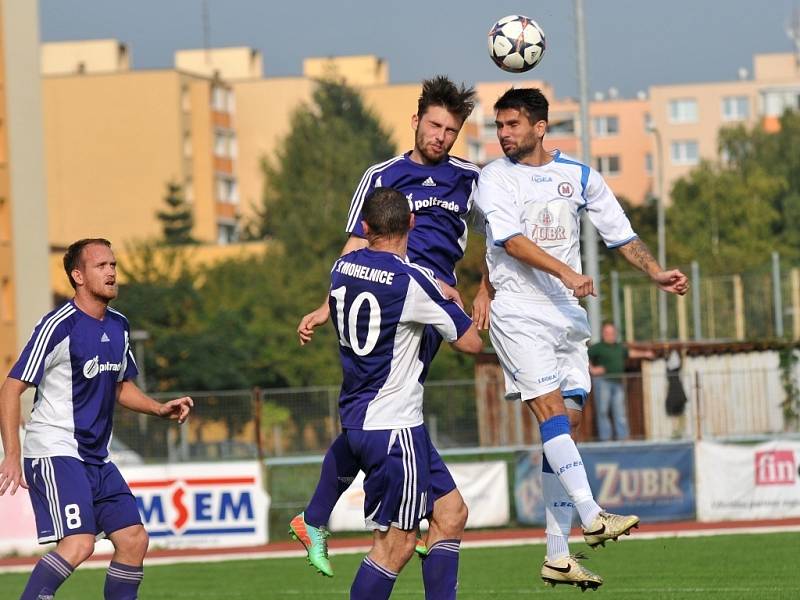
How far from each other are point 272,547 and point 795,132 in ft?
262

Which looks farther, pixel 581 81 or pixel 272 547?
pixel 581 81

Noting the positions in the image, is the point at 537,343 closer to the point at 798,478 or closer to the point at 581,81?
Answer: the point at 798,478

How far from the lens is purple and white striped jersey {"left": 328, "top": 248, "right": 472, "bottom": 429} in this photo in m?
8.34

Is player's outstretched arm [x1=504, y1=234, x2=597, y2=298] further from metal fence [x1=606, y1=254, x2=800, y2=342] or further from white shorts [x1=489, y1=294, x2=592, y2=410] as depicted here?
metal fence [x1=606, y1=254, x2=800, y2=342]

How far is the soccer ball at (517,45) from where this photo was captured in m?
10.1

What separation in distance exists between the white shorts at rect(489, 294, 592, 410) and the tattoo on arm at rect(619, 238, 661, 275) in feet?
1.48

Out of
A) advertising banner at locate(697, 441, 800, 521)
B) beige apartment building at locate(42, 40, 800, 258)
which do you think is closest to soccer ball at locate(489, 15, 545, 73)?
advertising banner at locate(697, 441, 800, 521)

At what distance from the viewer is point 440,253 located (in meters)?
9.58

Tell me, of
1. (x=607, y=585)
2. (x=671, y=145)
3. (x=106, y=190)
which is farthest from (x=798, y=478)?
(x=671, y=145)

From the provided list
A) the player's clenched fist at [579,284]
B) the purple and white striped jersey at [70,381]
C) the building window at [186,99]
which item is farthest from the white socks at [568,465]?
the building window at [186,99]

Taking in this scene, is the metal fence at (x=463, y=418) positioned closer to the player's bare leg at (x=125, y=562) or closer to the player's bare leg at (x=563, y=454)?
the player's bare leg at (x=125, y=562)

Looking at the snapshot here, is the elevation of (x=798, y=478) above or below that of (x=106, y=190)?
below

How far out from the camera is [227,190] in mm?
103625

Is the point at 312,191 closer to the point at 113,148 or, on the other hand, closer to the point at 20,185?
the point at 113,148
